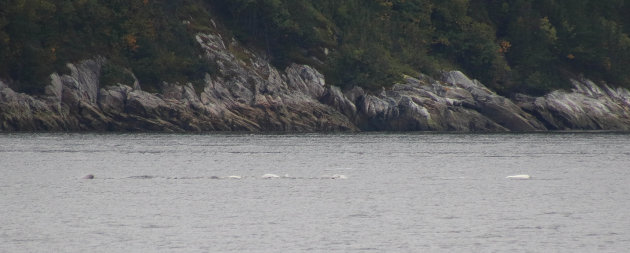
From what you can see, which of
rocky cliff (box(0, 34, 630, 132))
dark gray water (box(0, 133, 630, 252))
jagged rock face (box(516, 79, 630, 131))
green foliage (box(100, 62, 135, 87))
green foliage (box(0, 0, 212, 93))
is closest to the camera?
dark gray water (box(0, 133, 630, 252))

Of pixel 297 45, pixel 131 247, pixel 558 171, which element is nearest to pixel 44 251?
pixel 131 247

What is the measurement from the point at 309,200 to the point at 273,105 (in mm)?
85910

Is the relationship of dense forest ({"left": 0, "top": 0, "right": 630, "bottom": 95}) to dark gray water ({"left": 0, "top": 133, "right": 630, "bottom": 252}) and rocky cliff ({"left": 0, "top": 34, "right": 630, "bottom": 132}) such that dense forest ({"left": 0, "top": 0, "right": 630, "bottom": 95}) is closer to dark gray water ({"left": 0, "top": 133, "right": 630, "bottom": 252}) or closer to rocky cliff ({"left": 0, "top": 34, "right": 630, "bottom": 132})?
rocky cliff ({"left": 0, "top": 34, "right": 630, "bottom": 132})

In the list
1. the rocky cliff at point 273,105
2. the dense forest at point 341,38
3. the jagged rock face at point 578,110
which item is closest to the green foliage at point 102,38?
the dense forest at point 341,38

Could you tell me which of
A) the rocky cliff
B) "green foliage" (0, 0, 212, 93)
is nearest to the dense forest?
"green foliage" (0, 0, 212, 93)

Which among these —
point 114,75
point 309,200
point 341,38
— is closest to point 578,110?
point 341,38

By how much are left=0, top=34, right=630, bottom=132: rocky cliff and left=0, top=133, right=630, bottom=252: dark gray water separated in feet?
Answer: 84.5

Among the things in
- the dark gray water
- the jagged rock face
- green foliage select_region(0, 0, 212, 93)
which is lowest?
the dark gray water

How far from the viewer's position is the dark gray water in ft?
117

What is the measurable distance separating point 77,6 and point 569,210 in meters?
99.5

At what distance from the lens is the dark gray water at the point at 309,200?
3578 cm

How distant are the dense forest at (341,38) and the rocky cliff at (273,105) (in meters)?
2.59

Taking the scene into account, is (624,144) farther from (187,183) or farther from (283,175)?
(187,183)

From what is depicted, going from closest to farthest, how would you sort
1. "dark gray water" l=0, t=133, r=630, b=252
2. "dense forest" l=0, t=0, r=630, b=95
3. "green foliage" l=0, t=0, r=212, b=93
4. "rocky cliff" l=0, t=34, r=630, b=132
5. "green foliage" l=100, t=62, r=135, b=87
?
1. "dark gray water" l=0, t=133, r=630, b=252
2. "rocky cliff" l=0, t=34, r=630, b=132
3. "green foliage" l=0, t=0, r=212, b=93
4. "green foliage" l=100, t=62, r=135, b=87
5. "dense forest" l=0, t=0, r=630, b=95
